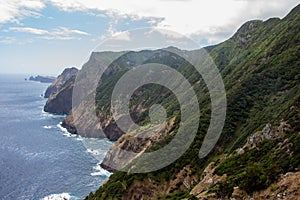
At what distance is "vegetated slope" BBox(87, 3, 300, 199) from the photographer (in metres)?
32.9

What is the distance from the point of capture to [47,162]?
350 feet

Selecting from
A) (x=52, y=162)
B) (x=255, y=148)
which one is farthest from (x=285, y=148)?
(x=52, y=162)

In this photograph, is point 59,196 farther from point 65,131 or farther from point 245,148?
point 65,131

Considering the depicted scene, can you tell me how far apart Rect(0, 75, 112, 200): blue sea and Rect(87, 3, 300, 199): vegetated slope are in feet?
72.4

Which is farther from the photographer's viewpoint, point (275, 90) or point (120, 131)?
point (120, 131)

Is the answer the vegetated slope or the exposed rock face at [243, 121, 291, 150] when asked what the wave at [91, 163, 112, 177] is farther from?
the exposed rock face at [243, 121, 291, 150]

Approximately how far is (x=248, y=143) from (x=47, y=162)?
7968cm

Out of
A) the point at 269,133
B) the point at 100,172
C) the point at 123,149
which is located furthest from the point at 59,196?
the point at 269,133

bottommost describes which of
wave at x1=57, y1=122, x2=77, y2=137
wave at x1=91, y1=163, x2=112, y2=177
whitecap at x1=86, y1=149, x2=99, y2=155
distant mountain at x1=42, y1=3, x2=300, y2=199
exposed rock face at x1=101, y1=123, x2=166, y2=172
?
wave at x1=91, y1=163, x2=112, y2=177

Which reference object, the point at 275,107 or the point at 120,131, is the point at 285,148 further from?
the point at 120,131

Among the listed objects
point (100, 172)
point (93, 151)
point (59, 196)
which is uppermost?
point (93, 151)

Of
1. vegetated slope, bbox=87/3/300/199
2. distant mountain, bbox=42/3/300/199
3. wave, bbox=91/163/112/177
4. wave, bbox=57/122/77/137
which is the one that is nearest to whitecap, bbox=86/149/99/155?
distant mountain, bbox=42/3/300/199

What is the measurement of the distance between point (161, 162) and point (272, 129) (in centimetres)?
2467

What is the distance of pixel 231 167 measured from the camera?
42750mm
